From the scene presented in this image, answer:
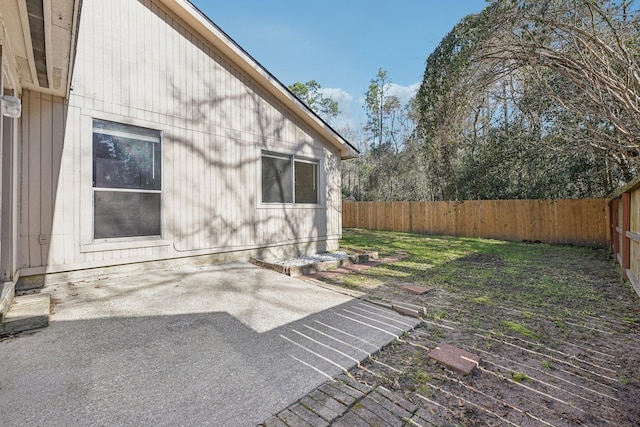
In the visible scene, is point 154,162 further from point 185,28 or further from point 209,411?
point 209,411

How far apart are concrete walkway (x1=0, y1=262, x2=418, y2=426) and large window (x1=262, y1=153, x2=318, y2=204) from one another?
292cm

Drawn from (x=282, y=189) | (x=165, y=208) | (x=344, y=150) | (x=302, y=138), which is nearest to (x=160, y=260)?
→ (x=165, y=208)

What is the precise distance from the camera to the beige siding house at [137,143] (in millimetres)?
3238

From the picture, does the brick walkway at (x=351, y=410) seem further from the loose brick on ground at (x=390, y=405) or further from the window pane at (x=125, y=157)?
the window pane at (x=125, y=157)

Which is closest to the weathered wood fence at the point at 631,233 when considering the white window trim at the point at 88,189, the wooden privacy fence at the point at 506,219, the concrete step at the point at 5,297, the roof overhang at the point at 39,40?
the wooden privacy fence at the point at 506,219

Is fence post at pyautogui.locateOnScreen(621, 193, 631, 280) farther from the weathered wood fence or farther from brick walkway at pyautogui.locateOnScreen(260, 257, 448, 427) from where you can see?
brick walkway at pyautogui.locateOnScreen(260, 257, 448, 427)

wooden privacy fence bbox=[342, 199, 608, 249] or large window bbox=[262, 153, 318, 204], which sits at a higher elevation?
large window bbox=[262, 153, 318, 204]

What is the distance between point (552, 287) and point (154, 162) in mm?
6977

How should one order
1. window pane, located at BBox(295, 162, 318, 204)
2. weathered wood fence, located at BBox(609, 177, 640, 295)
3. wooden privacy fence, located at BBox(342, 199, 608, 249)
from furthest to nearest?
1. wooden privacy fence, located at BBox(342, 199, 608, 249)
2. window pane, located at BBox(295, 162, 318, 204)
3. weathered wood fence, located at BBox(609, 177, 640, 295)

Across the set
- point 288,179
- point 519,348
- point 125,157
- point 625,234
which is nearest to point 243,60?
point 288,179

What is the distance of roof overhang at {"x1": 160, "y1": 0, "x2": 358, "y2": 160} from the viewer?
5.08 metres

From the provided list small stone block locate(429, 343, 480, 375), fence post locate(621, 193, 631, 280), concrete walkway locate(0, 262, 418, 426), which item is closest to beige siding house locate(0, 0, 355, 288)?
concrete walkway locate(0, 262, 418, 426)

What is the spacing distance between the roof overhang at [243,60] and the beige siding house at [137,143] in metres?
0.03

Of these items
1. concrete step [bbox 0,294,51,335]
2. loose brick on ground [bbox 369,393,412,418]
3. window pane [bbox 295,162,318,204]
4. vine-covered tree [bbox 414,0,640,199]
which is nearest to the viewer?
loose brick on ground [bbox 369,393,412,418]
